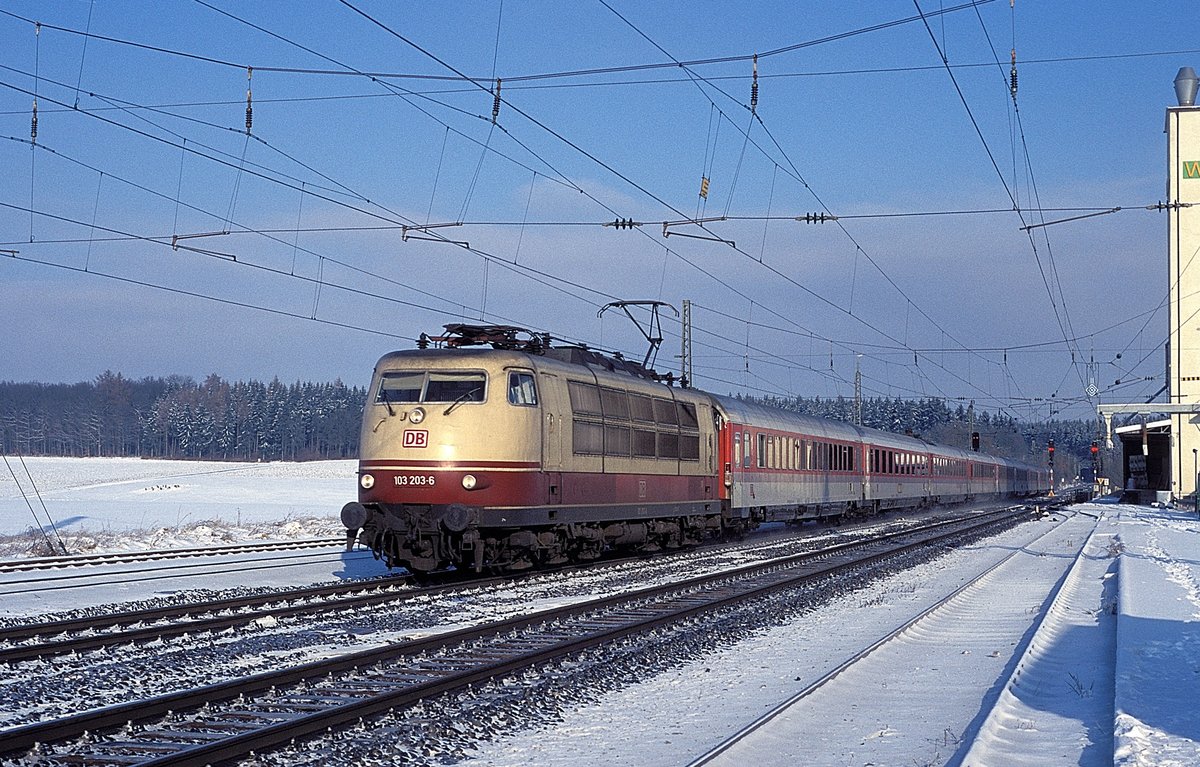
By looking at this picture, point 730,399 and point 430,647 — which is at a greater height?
point 730,399

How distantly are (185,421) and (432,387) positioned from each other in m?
141

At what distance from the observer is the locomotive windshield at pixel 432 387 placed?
59.8 feet

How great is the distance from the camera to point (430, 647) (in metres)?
11.9

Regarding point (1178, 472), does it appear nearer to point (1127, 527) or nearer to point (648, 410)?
point (1127, 527)

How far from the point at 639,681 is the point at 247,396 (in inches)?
5920

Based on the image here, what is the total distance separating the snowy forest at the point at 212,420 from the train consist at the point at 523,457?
400ft

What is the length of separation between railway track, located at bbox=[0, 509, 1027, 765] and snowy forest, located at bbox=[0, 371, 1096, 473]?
13211 cm

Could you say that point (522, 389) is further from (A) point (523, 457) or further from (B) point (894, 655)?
(B) point (894, 655)

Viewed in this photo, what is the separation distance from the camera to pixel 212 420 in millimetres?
149375

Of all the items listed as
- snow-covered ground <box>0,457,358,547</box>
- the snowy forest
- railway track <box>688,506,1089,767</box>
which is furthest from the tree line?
railway track <box>688,506,1089,767</box>

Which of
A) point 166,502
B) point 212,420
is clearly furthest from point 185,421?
point 166,502

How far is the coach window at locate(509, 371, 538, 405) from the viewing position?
1828 cm

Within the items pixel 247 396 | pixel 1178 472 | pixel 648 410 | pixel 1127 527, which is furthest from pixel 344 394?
pixel 648 410

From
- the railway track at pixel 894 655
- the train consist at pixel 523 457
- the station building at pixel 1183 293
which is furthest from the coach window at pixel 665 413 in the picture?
the station building at pixel 1183 293
